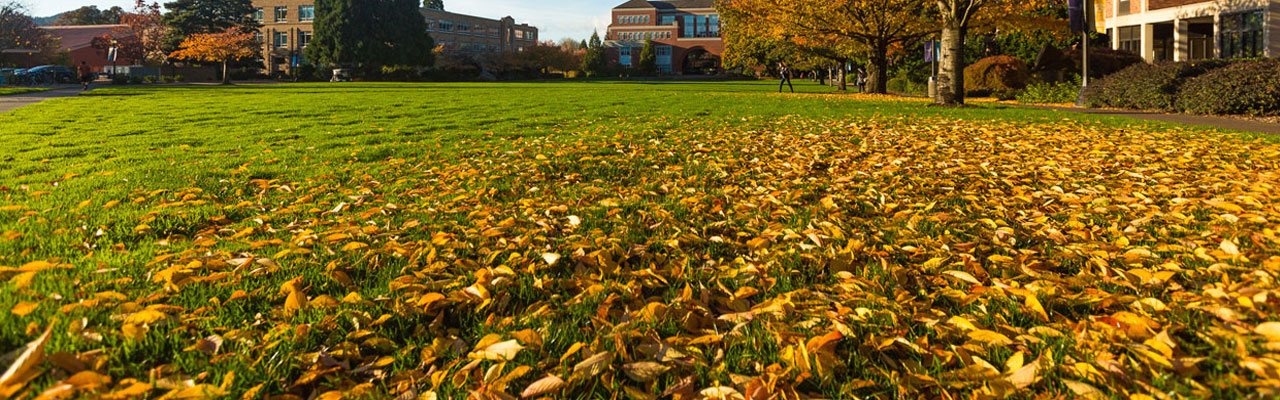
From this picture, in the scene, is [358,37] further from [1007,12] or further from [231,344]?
[231,344]

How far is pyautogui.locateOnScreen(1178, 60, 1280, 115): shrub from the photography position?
40.6 ft

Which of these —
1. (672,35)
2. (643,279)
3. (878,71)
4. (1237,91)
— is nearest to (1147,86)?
(1237,91)

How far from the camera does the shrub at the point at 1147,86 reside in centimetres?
1468

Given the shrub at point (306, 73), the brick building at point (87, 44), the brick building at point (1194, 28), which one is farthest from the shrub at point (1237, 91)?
the brick building at point (87, 44)

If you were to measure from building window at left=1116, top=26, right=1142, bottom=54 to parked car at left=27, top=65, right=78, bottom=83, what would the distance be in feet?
189

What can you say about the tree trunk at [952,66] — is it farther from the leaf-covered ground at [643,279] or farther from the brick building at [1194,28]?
the brick building at [1194,28]

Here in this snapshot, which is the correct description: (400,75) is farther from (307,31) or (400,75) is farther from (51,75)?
(307,31)

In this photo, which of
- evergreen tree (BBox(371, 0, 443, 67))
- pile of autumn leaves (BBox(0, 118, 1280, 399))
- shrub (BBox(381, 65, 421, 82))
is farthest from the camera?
evergreen tree (BBox(371, 0, 443, 67))

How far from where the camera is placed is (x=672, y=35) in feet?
304

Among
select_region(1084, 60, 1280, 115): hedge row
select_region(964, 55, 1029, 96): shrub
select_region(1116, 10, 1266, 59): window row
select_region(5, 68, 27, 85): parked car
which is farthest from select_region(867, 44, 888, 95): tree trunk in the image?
select_region(5, 68, 27, 85): parked car

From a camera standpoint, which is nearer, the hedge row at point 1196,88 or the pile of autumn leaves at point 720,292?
the pile of autumn leaves at point 720,292

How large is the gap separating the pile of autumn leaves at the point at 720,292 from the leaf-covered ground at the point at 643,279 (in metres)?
0.01

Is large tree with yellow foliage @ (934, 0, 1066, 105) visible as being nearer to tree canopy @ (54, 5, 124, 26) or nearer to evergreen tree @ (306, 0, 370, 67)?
evergreen tree @ (306, 0, 370, 67)

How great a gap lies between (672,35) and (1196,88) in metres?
81.9
